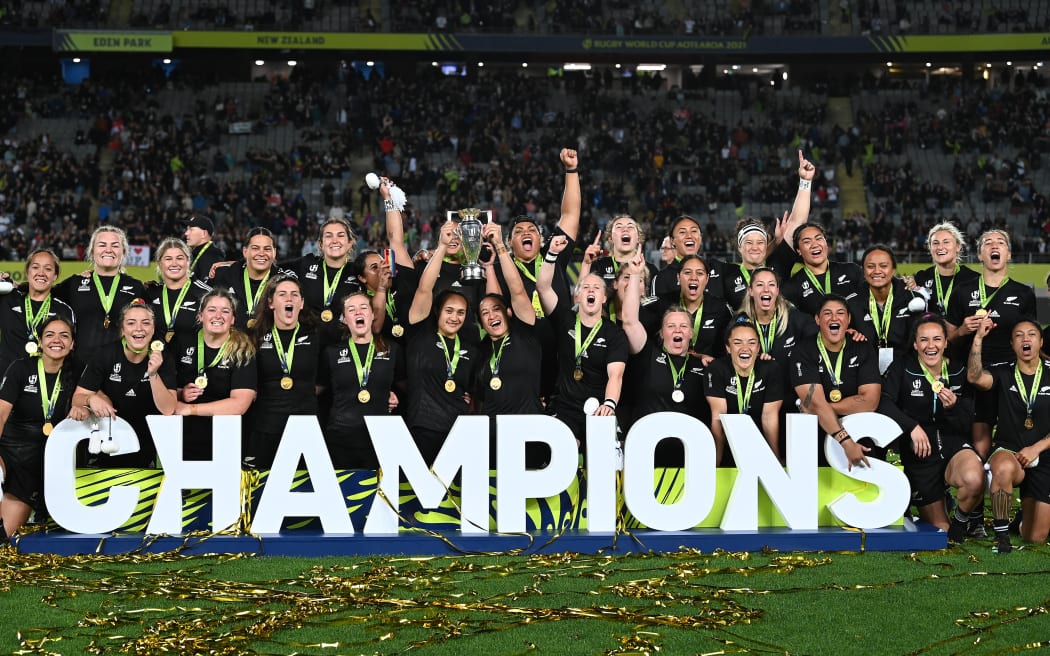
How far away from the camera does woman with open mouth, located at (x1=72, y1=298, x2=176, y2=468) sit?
7598mm

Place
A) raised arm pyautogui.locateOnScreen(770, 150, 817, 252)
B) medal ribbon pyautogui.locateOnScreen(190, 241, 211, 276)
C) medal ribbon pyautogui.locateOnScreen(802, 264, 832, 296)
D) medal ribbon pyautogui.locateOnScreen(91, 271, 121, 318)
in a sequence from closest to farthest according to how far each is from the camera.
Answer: medal ribbon pyautogui.locateOnScreen(802, 264, 832, 296)
medal ribbon pyautogui.locateOnScreen(91, 271, 121, 318)
raised arm pyautogui.locateOnScreen(770, 150, 817, 252)
medal ribbon pyautogui.locateOnScreen(190, 241, 211, 276)

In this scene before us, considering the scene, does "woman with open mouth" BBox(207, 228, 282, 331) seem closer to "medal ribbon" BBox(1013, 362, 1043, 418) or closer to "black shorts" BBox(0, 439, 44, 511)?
"black shorts" BBox(0, 439, 44, 511)

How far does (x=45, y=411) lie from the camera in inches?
306

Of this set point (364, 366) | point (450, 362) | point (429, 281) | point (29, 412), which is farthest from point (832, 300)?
point (29, 412)

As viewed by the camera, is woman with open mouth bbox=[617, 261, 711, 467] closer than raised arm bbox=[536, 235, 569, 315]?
Yes

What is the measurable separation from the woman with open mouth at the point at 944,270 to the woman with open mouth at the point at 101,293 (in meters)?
5.53

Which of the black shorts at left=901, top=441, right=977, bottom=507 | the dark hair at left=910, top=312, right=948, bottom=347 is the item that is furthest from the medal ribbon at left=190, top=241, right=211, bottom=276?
the black shorts at left=901, top=441, right=977, bottom=507

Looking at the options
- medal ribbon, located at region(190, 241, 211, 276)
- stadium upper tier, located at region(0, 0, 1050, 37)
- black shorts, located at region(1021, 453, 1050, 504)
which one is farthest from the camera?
stadium upper tier, located at region(0, 0, 1050, 37)

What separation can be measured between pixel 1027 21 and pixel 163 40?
23.0m

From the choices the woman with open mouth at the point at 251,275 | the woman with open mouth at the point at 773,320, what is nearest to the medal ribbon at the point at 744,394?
the woman with open mouth at the point at 773,320

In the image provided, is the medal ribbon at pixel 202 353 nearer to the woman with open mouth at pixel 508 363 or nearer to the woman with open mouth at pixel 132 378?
the woman with open mouth at pixel 132 378

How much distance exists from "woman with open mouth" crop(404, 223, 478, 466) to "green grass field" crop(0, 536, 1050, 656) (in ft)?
2.95

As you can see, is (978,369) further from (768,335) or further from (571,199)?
(571,199)

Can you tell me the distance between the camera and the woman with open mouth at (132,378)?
760 cm
